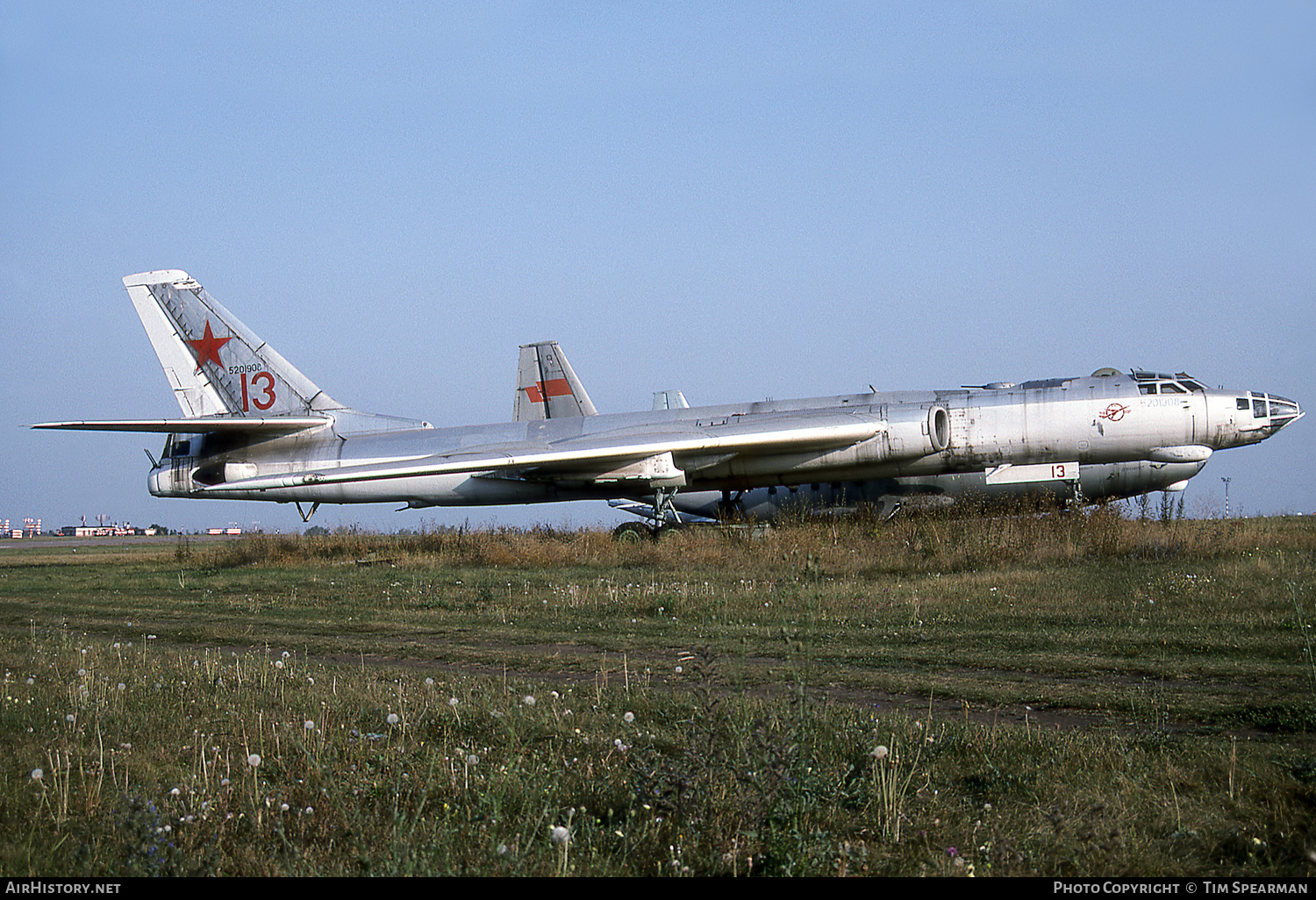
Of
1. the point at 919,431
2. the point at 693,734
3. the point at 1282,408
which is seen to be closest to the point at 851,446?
the point at 919,431

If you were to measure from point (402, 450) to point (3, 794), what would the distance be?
17182 mm

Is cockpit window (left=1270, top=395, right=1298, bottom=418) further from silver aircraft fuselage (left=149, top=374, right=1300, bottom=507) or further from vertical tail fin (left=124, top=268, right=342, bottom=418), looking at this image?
vertical tail fin (left=124, top=268, right=342, bottom=418)

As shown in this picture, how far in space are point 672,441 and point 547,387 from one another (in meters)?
6.58

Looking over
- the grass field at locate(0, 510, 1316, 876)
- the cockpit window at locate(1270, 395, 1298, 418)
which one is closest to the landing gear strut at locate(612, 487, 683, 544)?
the grass field at locate(0, 510, 1316, 876)

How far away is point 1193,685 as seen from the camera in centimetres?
646

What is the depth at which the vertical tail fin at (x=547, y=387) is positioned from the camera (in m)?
25.6

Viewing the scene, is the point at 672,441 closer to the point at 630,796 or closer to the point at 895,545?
the point at 895,545

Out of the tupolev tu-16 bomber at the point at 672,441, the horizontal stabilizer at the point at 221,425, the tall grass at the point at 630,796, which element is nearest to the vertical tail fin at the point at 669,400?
the tupolev tu-16 bomber at the point at 672,441

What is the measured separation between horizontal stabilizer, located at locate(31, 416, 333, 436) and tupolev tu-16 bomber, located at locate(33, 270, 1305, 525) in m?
0.04

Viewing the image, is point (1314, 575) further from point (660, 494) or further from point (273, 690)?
point (660, 494)

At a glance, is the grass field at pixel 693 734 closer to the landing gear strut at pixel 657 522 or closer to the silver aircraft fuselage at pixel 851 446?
the silver aircraft fuselage at pixel 851 446

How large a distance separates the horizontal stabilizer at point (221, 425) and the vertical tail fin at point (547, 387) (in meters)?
5.30

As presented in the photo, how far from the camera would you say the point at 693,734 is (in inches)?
169
